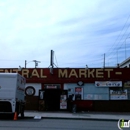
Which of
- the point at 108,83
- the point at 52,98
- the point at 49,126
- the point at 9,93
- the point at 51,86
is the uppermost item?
the point at 108,83

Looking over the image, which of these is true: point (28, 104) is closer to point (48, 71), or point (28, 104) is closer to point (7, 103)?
point (48, 71)

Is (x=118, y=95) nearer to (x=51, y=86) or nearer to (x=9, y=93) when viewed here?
(x=51, y=86)

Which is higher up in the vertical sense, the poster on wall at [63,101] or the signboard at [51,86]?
the signboard at [51,86]

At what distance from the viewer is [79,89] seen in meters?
28.5

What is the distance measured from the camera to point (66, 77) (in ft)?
94.7

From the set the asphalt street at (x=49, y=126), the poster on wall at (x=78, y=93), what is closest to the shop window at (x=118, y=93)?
the poster on wall at (x=78, y=93)

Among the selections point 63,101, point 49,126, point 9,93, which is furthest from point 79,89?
point 49,126

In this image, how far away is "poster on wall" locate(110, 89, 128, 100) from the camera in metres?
28.0

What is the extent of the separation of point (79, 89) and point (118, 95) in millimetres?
3772

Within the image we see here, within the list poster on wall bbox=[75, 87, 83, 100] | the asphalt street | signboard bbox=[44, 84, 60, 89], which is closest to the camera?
the asphalt street

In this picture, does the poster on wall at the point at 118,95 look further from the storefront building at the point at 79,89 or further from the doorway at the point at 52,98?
the doorway at the point at 52,98

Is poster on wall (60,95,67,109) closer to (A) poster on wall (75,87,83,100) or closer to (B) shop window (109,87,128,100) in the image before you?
(A) poster on wall (75,87,83,100)

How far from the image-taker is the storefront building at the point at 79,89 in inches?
1108

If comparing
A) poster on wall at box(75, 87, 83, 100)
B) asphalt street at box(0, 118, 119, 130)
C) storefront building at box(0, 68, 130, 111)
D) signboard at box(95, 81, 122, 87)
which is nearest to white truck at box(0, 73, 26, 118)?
asphalt street at box(0, 118, 119, 130)
